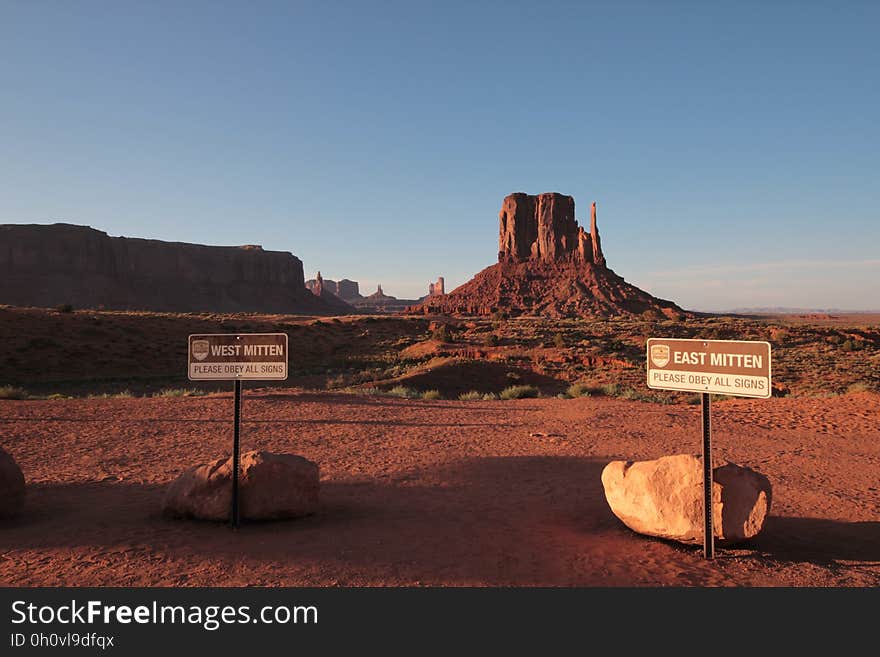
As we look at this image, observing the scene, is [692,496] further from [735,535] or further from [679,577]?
[679,577]

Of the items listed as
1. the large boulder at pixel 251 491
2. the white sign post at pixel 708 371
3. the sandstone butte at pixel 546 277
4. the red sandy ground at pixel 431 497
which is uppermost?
the sandstone butte at pixel 546 277

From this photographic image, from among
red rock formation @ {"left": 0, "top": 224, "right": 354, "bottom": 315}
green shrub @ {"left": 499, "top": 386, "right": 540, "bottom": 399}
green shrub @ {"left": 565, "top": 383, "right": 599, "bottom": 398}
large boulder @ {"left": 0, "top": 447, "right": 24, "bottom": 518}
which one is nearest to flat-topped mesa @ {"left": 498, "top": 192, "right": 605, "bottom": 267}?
red rock formation @ {"left": 0, "top": 224, "right": 354, "bottom": 315}

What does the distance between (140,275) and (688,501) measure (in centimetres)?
15121

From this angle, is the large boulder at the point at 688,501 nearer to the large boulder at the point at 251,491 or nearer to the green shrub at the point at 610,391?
the large boulder at the point at 251,491

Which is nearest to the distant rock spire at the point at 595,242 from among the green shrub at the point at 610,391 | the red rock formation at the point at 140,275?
the red rock formation at the point at 140,275

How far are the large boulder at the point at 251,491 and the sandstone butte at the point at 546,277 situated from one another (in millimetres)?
86860

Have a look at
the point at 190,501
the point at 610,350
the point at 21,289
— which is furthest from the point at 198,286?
the point at 190,501

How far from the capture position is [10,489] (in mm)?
6926

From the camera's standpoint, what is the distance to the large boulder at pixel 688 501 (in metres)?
6.05

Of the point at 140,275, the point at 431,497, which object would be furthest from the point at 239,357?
the point at 140,275

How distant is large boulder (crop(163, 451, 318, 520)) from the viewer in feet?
22.9

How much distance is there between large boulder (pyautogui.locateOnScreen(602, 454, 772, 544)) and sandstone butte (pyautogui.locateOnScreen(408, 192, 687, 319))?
87.0 m

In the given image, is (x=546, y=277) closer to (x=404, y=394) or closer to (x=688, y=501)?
(x=404, y=394)

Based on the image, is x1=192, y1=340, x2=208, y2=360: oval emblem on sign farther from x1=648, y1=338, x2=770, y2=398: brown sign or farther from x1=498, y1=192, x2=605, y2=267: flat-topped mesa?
x1=498, y1=192, x2=605, y2=267: flat-topped mesa
